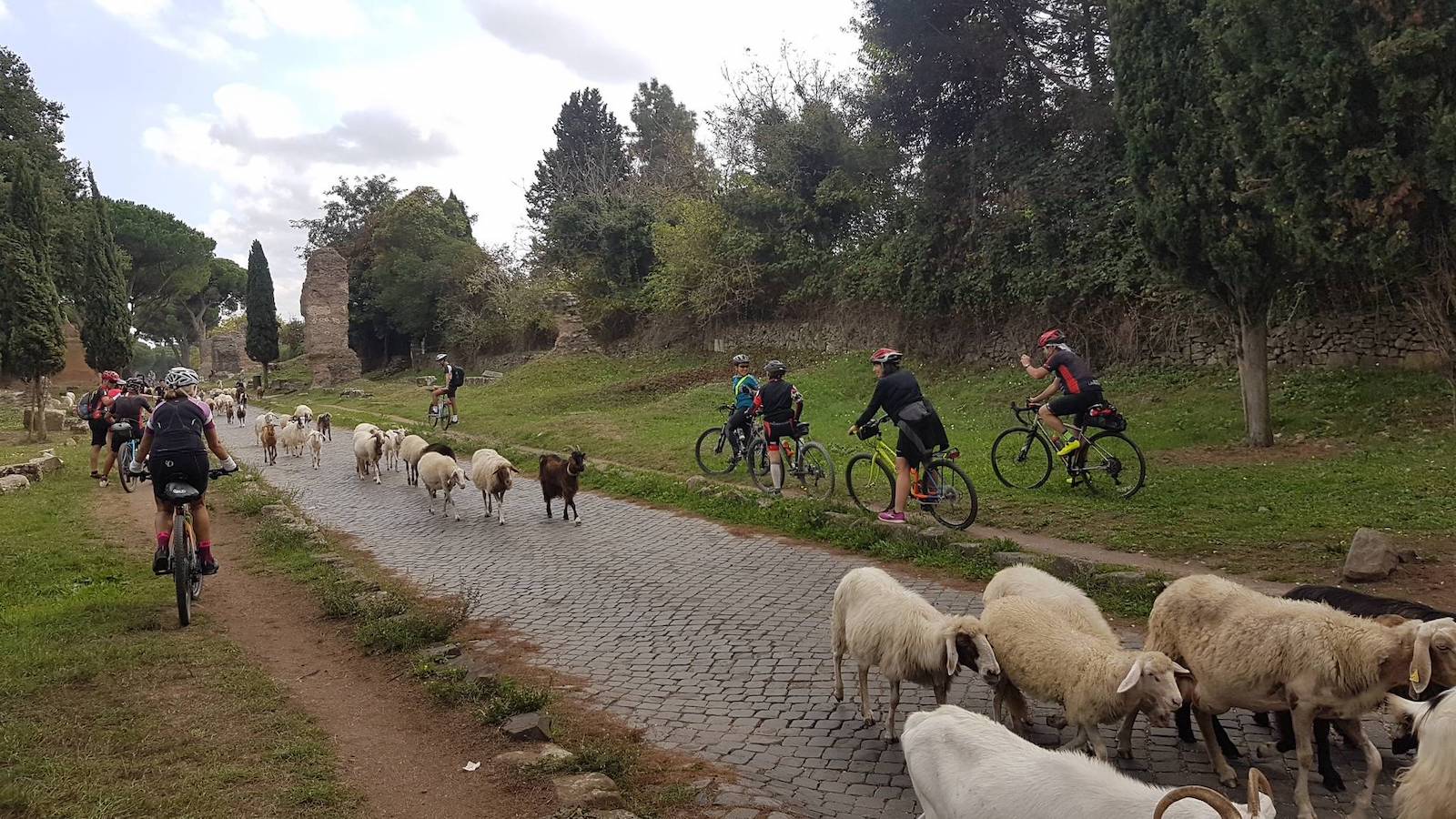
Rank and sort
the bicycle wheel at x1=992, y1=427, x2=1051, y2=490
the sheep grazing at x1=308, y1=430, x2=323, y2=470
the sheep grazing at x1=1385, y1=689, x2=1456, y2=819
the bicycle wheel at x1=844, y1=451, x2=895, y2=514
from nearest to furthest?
the sheep grazing at x1=1385, y1=689, x2=1456, y2=819
the bicycle wheel at x1=844, y1=451, x2=895, y2=514
the bicycle wheel at x1=992, y1=427, x2=1051, y2=490
the sheep grazing at x1=308, y1=430, x2=323, y2=470

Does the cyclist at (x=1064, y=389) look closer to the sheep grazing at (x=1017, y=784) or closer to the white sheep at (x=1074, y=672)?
the white sheep at (x=1074, y=672)

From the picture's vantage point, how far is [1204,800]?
7.47 feet

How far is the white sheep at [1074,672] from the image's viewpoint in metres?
3.85

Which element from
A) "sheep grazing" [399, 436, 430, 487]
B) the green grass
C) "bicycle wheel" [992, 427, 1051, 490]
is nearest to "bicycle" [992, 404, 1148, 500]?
"bicycle wheel" [992, 427, 1051, 490]

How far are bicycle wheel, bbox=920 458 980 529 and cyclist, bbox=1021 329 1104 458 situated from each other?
177 cm

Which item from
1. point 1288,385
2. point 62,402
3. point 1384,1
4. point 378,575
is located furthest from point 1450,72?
point 62,402

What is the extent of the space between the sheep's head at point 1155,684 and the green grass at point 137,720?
3819 mm

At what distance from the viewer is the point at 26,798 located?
3961mm

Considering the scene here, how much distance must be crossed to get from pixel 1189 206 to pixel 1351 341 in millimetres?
5031

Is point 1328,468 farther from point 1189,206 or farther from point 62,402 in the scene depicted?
point 62,402

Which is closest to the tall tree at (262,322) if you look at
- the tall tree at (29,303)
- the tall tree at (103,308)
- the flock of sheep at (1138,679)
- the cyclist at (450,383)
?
the tall tree at (103,308)

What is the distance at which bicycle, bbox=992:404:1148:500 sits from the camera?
33.5 ft

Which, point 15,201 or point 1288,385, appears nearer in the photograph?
point 1288,385

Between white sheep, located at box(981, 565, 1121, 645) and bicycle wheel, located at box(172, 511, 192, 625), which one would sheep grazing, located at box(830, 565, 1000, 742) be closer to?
white sheep, located at box(981, 565, 1121, 645)
